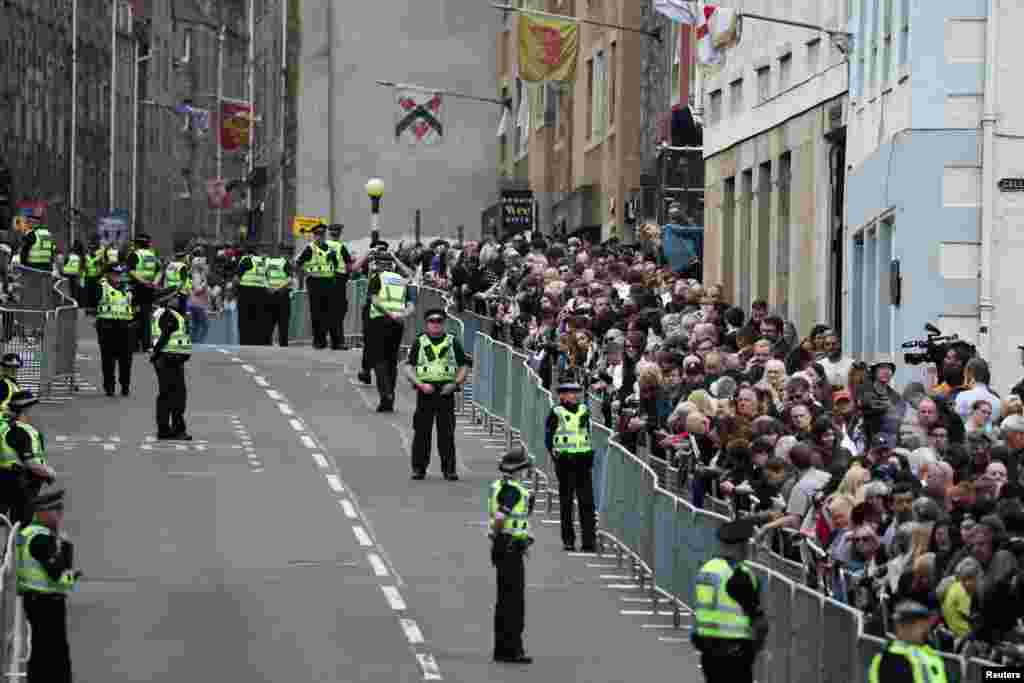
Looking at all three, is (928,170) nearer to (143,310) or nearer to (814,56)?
(814,56)

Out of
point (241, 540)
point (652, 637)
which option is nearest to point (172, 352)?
point (241, 540)

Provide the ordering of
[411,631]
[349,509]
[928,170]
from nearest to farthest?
[411,631] < [349,509] < [928,170]

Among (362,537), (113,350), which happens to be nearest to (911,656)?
(362,537)

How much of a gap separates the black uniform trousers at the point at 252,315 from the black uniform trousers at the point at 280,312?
11 cm

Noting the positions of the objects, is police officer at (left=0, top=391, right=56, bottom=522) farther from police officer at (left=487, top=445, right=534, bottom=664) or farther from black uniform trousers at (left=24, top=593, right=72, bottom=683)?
black uniform trousers at (left=24, top=593, right=72, bottom=683)

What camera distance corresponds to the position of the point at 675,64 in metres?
51.4

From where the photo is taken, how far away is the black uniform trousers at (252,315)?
51.3 meters

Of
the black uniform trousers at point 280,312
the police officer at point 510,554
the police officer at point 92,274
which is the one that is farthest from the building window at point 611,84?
the police officer at point 510,554

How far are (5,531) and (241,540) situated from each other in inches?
240

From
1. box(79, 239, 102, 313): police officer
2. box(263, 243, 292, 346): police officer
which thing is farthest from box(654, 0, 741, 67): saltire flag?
box(79, 239, 102, 313): police officer

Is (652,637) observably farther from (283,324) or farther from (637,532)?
(283,324)

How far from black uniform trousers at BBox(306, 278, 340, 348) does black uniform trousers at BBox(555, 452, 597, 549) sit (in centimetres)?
1971

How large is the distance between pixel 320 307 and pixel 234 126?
59.6 m

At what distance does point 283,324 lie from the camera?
51.9 m
